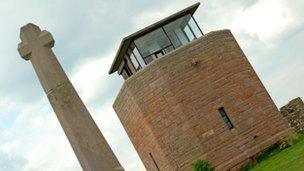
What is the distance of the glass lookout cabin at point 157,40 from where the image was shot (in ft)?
81.6

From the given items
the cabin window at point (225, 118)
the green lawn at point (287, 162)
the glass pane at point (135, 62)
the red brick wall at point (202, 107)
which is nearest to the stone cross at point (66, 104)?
the green lawn at point (287, 162)

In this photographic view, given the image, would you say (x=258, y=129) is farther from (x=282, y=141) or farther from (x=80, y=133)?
(x=80, y=133)

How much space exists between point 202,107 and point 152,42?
3.91m

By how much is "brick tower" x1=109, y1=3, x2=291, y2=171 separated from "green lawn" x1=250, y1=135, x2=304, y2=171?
1729 millimetres

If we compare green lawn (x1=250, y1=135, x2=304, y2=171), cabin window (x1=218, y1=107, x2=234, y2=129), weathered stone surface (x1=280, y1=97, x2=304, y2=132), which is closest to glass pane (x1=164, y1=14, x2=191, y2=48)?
cabin window (x1=218, y1=107, x2=234, y2=129)

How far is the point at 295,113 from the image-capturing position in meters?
26.3

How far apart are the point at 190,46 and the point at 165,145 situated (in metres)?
4.46

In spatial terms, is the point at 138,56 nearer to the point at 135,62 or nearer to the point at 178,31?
the point at 135,62

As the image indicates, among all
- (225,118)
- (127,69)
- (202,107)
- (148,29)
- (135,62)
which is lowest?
(225,118)

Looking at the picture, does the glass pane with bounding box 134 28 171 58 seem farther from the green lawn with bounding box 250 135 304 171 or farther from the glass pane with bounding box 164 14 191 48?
the green lawn with bounding box 250 135 304 171

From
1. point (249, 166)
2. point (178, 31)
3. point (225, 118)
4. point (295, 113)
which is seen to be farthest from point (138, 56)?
point (295, 113)

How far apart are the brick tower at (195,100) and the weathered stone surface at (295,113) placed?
4.93 feet

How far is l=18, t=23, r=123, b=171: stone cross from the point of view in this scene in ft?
26.1

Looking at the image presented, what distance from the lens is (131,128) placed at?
87.4 feet
